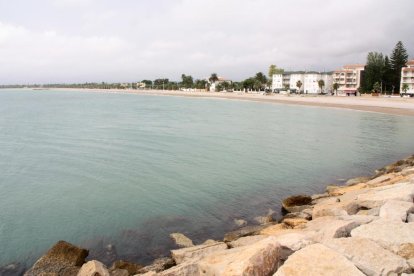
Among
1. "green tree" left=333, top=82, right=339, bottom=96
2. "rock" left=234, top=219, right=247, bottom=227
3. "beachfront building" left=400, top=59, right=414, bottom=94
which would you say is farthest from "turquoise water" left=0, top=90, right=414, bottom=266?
"green tree" left=333, top=82, right=339, bottom=96

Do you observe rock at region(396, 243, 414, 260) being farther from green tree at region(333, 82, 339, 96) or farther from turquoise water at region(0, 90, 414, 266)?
green tree at region(333, 82, 339, 96)

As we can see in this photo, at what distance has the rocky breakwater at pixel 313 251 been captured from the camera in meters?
5.62

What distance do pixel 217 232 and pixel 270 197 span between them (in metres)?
4.32

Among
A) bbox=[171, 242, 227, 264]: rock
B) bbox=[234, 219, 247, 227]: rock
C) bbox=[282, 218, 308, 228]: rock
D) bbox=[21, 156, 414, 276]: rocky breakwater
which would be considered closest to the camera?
bbox=[21, 156, 414, 276]: rocky breakwater

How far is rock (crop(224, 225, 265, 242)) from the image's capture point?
415 inches

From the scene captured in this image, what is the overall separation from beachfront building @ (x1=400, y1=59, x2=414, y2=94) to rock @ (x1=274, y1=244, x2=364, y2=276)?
104 m

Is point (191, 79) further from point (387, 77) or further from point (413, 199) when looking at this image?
point (413, 199)

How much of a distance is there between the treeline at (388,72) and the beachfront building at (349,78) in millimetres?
13796

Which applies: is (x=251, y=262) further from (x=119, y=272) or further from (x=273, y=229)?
(x=273, y=229)

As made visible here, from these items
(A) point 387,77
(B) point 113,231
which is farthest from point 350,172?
(A) point 387,77

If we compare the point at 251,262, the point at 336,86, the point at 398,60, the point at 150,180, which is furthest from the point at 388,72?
the point at 251,262

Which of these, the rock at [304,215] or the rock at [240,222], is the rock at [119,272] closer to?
the rock at [240,222]

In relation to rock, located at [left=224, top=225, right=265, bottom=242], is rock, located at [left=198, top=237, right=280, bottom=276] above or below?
above

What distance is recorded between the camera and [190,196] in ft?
51.2
